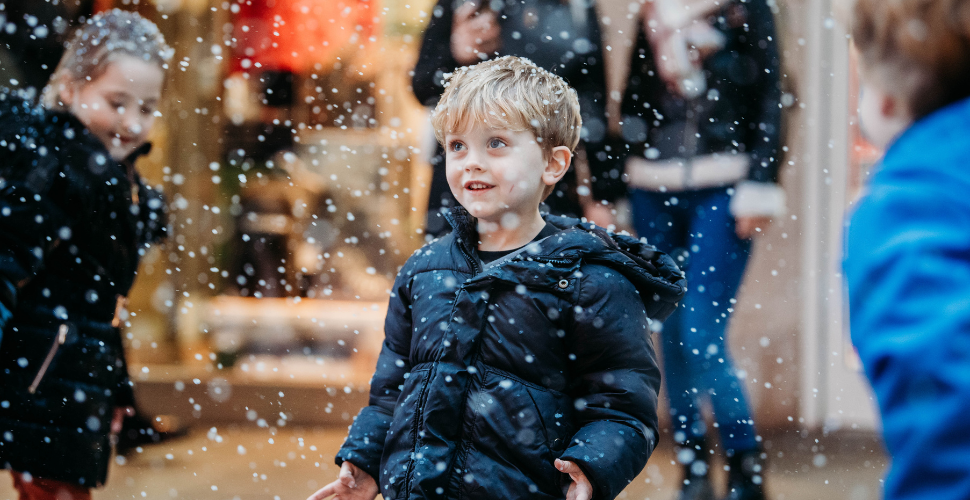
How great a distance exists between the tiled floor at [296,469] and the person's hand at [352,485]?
1112 mm

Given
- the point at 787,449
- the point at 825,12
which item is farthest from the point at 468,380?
the point at 825,12

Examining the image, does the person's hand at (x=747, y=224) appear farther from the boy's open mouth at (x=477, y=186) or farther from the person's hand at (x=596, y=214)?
the boy's open mouth at (x=477, y=186)

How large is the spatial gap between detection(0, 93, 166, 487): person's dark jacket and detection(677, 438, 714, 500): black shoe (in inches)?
67.7

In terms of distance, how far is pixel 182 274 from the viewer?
3965 millimetres

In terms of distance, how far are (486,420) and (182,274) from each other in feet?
9.99

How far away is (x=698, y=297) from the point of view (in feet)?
7.79

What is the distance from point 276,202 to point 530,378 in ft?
8.97

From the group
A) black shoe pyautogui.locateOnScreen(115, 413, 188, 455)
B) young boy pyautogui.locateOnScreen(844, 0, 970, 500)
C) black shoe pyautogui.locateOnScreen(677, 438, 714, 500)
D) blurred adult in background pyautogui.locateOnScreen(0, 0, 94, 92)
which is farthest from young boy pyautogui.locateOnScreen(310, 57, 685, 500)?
blurred adult in background pyautogui.locateOnScreen(0, 0, 94, 92)

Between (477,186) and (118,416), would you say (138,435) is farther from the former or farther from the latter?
(477,186)

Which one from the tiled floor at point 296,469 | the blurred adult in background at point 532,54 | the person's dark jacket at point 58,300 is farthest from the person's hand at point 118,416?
the blurred adult in background at point 532,54

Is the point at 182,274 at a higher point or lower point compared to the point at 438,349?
lower

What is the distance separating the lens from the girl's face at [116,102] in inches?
82.7

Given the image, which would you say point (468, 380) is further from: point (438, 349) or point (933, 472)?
point (933, 472)

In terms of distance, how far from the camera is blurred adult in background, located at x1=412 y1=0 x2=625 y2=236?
2262 millimetres
